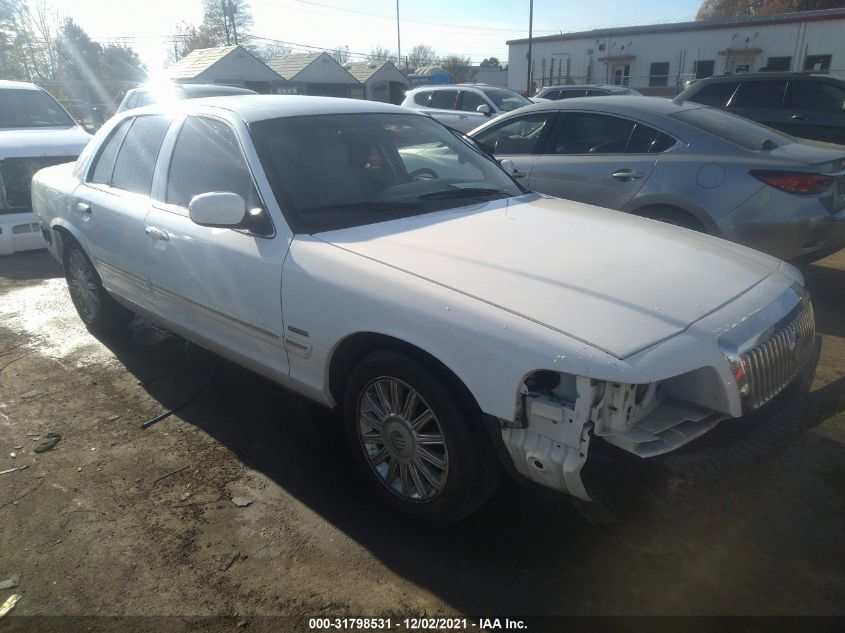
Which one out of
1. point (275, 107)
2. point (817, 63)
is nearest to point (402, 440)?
point (275, 107)

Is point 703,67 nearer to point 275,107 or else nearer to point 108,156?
point 108,156

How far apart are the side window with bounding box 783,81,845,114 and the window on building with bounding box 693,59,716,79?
30777 mm

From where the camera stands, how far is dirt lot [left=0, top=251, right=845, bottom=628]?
237 centimetres

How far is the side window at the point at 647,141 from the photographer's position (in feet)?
17.0

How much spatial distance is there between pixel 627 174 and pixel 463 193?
225 cm

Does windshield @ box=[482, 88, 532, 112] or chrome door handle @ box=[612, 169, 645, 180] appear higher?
windshield @ box=[482, 88, 532, 112]

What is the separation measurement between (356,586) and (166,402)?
2074mm

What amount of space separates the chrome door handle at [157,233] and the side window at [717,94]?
8.67m

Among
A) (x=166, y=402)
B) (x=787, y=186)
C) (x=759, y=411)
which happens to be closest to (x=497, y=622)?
(x=759, y=411)

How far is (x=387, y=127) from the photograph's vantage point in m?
3.75

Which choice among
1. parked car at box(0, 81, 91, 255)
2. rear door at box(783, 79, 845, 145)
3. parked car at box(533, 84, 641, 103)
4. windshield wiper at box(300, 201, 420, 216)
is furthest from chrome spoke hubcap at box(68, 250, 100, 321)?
parked car at box(533, 84, 641, 103)

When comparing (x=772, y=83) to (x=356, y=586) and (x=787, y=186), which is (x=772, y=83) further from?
(x=356, y=586)

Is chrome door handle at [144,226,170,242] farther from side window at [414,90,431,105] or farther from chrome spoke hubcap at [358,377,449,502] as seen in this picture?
side window at [414,90,431,105]

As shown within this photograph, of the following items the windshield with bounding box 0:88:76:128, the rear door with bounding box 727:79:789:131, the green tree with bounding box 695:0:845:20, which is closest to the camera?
the windshield with bounding box 0:88:76:128
